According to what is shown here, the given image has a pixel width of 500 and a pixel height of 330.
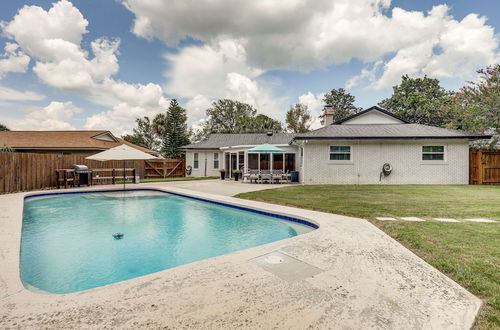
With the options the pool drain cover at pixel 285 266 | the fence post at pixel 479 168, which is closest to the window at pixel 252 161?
the fence post at pixel 479 168

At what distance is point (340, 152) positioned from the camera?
13.3m

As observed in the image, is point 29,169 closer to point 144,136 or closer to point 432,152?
point 432,152

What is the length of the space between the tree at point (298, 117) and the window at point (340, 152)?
984 inches

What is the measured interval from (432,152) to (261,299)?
14.8 meters

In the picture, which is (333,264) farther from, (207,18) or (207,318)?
(207,18)

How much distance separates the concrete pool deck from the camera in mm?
1890

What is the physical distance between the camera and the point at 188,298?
2229mm

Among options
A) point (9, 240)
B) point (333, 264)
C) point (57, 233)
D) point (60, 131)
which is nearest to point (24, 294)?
point (9, 240)

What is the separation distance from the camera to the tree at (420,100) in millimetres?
29625

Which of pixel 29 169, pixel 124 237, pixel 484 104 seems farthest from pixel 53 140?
pixel 484 104

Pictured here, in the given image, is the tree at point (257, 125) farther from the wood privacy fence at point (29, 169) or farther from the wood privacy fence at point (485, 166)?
the wood privacy fence at point (29, 169)

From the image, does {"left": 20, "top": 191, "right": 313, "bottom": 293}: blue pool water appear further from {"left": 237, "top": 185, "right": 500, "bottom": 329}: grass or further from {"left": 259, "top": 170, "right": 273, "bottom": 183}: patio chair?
{"left": 259, "top": 170, "right": 273, "bottom": 183}: patio chair

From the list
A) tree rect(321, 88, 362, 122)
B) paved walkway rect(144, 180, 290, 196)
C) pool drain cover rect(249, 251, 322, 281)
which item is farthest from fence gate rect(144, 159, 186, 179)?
tree rect(321, 88, 362, 122)

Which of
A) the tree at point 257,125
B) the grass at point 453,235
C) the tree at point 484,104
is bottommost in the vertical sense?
the grass at point 453,235
